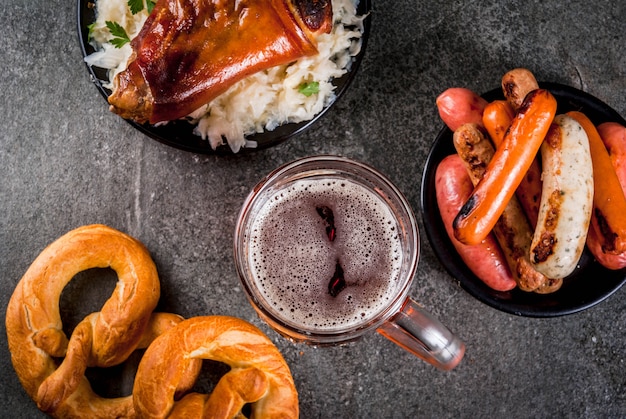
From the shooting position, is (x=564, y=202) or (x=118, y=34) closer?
(x=564, y=202)

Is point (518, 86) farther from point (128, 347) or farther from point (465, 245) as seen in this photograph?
point (128, 347)

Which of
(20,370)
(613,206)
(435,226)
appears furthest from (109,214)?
(613,206)

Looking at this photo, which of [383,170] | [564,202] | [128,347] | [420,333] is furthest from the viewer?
[383,170]

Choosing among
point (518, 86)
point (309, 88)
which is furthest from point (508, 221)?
point (309, 88)

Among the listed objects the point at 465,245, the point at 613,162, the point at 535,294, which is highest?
the point at 613,162

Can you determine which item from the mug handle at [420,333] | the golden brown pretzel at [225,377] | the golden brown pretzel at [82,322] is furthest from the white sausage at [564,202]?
the golden brown pretzel at [82,322]

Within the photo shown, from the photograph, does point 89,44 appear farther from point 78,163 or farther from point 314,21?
point 314,21

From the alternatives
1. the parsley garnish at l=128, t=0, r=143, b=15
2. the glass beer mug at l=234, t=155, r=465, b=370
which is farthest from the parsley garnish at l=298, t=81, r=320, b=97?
the parsley garnish at l=128, t=0, r=143, b=15

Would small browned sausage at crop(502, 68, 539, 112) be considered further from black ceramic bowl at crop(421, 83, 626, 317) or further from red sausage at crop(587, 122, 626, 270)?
red sausage at crop(587, 122, 626, 270)
